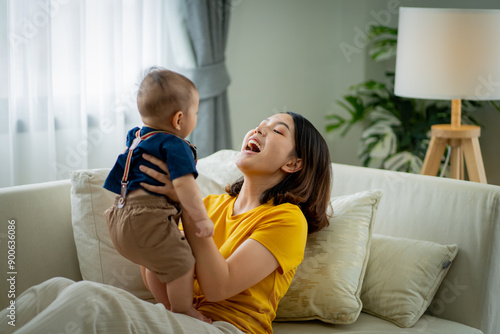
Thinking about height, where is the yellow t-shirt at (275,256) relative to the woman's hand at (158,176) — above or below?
below

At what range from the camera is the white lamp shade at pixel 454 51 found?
231cm

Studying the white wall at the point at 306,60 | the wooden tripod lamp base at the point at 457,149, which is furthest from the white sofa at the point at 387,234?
the white wall at the point at 306,60

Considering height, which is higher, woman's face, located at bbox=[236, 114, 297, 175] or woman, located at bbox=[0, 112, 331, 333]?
woman's face, located at bbox=[236, 114, 297, 175]

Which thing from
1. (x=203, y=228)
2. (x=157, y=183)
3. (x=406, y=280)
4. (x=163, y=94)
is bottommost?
(x=406, y=280)

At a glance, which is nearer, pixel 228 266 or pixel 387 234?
pixel 228 266

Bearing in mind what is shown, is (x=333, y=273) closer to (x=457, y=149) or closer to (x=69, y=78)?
(x=457, y=149)

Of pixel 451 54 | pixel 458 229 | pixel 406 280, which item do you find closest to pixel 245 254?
pixel 406 280

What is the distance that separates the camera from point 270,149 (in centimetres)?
163

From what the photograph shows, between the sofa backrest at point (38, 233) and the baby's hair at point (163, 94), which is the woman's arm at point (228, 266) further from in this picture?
the sofa backrest at point (38, 233)

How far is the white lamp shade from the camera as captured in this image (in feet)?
7.59

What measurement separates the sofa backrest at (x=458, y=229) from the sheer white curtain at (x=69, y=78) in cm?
150

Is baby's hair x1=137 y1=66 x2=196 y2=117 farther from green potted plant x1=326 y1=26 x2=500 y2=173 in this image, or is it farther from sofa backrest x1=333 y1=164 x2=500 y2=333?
green potted plant x1=326 y1=26 x2=500 y2=173

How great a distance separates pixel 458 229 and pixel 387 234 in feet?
0.80

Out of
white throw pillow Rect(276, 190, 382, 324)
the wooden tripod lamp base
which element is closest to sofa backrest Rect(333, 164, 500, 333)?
white throw pillow Rect(276, 190, 382, 324)
